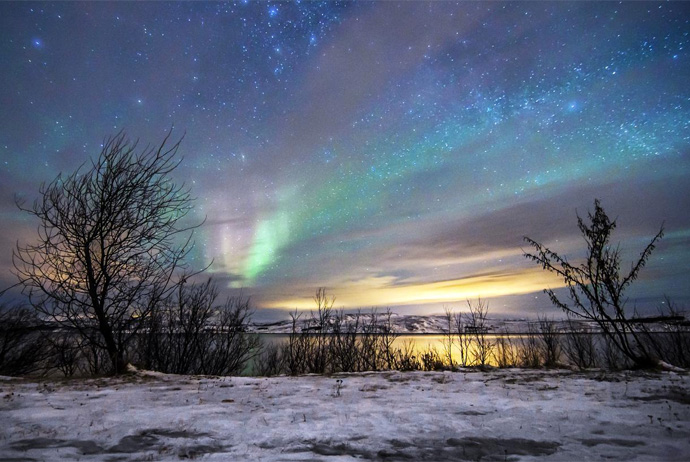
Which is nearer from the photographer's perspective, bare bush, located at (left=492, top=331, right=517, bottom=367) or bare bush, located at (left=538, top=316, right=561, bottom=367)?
bare bush, located at (left=492, top=331, right=517, bottom=367)

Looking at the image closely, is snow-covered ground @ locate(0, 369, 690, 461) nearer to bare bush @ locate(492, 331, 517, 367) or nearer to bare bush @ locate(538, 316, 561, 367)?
bare bush @ locate(492, 331, 517, 367)

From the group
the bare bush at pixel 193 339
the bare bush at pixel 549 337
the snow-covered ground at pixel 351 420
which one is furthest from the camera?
the bare bush at pixel 549 337

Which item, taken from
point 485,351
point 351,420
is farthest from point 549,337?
point 351,420

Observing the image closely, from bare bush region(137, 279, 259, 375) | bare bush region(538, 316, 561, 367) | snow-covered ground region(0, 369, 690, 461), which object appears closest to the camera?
snow-covered ground region(0, 369, 690, 461)

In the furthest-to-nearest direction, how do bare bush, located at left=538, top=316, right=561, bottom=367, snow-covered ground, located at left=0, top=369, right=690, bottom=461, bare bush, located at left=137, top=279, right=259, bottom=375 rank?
bare bush, located at left=538, top=316, right=561, bottom=367 → bare bush, located at left=137, top=279, right=259, bottom=375 → snow-covered ground, located at left=0, top=369, right=690, bottom=461

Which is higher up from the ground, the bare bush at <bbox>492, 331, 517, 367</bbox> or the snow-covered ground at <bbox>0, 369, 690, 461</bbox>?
the snow-covered ground at <bbox>0, 369, 690, 461</bbox>

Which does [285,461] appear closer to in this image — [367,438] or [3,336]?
[367,438]

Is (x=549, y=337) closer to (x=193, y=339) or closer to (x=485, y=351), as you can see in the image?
(x=485, y=351)

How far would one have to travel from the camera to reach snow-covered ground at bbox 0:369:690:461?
2523 mm

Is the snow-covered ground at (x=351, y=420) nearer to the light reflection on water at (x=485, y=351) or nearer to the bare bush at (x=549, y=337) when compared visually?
the light reflection on water at (x=485, y=351)

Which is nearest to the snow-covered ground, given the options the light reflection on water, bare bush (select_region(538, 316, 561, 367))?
the light reflection on water

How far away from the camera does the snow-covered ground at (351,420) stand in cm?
252

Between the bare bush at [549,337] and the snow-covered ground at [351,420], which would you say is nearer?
the snow-covered ground at [351,420]

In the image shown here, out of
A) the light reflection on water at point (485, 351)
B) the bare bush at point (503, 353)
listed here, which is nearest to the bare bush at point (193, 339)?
the light reflection on water at point (485, 351)
